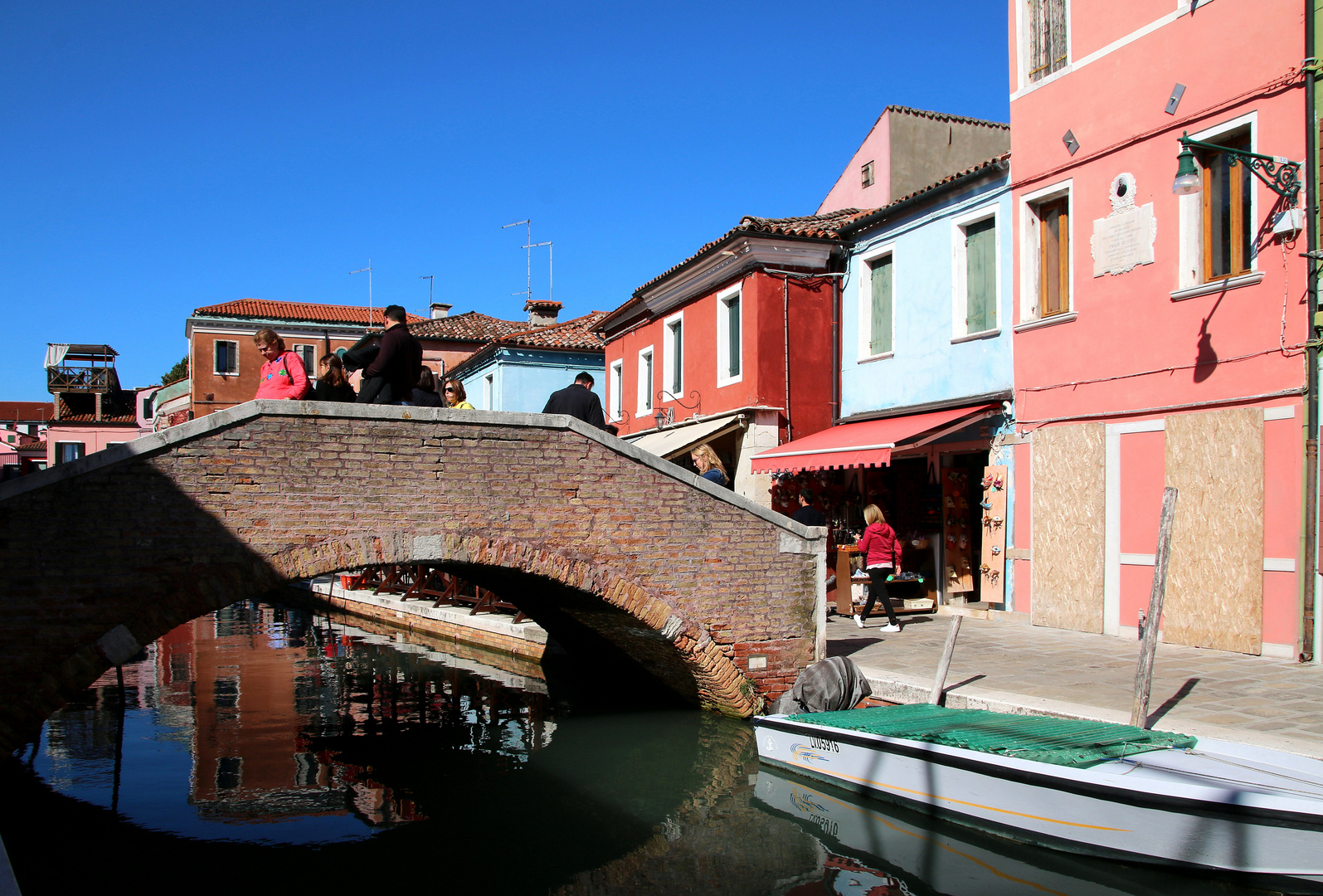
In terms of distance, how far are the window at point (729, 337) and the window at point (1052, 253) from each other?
16.8 ft

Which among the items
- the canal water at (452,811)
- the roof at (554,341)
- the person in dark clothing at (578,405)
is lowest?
the canal water at (452,811)

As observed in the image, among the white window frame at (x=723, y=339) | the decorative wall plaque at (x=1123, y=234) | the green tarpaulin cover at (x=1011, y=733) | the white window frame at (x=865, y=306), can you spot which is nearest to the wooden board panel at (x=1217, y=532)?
the decorative wall plaque at (x=1123, y=234)

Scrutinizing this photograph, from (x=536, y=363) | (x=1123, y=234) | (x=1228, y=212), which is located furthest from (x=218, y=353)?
(x=1228, y=212)

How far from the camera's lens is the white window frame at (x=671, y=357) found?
59.5 feet

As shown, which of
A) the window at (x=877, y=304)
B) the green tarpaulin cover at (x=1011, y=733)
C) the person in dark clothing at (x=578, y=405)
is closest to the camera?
the green tarpaulin cover at (x=1011, y=733)

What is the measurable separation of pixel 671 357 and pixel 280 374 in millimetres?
11135

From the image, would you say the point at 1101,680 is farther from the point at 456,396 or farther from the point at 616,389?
the point at 616,389

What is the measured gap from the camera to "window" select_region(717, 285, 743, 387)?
15703 millimetres

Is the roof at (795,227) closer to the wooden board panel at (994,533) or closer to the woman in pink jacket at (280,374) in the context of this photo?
the wooden board panel at (994,533)

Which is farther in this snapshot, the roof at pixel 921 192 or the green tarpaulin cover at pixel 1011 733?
the roof at pixel 921 192

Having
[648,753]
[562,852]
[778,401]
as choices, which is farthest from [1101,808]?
[778,401]

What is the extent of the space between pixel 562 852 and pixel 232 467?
11.9 feet

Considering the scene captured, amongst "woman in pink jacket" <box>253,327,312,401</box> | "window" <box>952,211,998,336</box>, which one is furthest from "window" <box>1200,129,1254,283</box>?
"woman in pink jacket" <box>253,327,312,401</box>

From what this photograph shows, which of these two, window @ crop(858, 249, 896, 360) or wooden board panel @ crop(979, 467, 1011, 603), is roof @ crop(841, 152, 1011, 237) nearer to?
window @ crop(858, 249, 896, 360)
